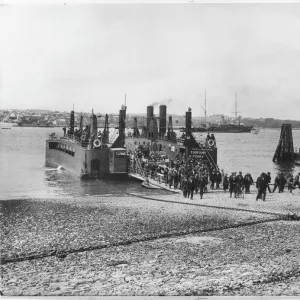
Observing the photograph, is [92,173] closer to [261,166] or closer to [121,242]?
[121,242]

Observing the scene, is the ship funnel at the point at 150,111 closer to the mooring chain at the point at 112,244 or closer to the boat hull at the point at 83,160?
the boat hull at the point at 83,160

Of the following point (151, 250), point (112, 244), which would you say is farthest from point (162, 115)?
point (151, 250)

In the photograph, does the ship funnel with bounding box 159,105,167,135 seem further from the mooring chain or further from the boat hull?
the mooring chain

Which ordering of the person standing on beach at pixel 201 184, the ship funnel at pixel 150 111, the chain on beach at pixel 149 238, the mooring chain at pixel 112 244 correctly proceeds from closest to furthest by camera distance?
the mooring chain at pixel 112 244 → the chain on beach at pixel 149 238 → the person standing on beach at pixel 201 184 → the ship funnel at pixel 150 111

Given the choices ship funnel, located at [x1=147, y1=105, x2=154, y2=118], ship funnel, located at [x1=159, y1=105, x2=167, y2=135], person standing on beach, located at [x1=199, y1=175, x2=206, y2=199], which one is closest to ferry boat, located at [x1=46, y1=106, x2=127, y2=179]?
ship funnel, located at [x1=147, y1=105, x2=154, y2=118]

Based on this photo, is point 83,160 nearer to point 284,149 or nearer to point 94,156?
point 94,156

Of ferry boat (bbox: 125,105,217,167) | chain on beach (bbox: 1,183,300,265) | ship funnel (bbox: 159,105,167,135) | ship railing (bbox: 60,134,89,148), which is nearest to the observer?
chain on beach (bbox: 1,183,300,265)

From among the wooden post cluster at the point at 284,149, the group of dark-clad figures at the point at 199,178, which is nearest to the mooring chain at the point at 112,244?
the group of dark-clad figures at the point at 199,178
